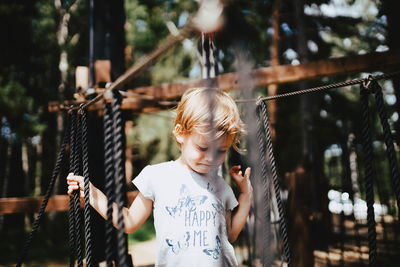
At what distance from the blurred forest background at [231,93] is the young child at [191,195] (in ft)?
1.68

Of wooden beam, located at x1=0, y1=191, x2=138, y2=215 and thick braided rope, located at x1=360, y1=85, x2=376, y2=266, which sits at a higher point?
thick braided rope, located at x1=360, y1=85, x2=376, y2=266

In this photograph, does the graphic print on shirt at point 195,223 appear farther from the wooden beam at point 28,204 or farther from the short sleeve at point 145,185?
the wooden beam at point 28,204

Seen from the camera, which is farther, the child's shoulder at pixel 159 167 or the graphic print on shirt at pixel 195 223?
the child's shoulder at pixel 159 167

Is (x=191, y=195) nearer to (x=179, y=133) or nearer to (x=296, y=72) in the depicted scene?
(x=179, y=133)

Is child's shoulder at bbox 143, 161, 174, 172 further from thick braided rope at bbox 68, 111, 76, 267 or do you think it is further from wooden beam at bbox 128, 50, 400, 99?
wooden beam at bbox 128, 50, 400, 99

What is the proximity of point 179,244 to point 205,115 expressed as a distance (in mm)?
607

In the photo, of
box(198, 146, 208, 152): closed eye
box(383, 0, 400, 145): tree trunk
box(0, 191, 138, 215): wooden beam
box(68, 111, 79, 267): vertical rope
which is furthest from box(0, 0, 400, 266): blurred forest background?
box(68, 111, 79, 267): vertical rope

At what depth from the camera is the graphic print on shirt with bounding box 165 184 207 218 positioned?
4.27 feet

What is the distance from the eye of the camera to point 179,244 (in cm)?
125

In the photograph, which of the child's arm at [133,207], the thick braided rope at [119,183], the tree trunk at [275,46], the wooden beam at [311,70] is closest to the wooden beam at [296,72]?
the wooden beam at [311,70]

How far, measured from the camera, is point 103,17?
2.76 metres

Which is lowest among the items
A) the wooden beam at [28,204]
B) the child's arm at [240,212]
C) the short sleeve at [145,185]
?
the wooden beam at [28,204]

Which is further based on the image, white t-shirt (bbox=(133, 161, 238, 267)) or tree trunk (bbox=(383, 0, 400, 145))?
tree trunk (bbox=(383, 0, 400, 145))

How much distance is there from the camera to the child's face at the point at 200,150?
4.26ft
